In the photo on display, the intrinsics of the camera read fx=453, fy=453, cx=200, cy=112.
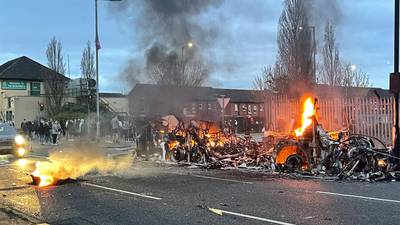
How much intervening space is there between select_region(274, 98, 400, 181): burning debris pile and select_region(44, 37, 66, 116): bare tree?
39870 mm

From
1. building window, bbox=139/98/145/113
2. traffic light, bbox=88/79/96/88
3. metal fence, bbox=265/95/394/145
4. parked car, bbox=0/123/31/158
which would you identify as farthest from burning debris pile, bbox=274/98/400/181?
traffic light, bbox=88/79/96/88

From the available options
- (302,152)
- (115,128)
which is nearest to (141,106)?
(302,152)

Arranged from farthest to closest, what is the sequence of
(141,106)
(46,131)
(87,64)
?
(87,64)
(46,131)
(141,106)

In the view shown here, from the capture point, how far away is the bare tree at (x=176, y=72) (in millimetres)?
16891

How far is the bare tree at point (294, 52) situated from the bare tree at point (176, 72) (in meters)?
5.09

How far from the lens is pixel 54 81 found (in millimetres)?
49688

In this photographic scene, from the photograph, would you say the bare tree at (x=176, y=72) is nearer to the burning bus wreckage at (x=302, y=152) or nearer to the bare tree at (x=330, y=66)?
the burning bus wreckage at (x=302, y=152)

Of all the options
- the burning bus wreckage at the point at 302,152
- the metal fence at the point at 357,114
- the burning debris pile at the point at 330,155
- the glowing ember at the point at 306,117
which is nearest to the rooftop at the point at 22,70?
the burning bus wreckage at the point at 302,152

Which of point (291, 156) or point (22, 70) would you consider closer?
point (291, 156)

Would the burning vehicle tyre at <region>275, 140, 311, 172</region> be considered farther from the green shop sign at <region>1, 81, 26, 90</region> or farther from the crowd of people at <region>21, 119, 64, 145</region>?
the green shop sign at <region>1, 81, 26, 90</region>

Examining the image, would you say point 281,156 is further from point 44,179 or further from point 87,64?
point 87,64

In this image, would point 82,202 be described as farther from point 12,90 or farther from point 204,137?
point 12,90

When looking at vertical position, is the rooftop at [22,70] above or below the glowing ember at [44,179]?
above

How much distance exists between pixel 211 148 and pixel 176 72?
10.5ft
